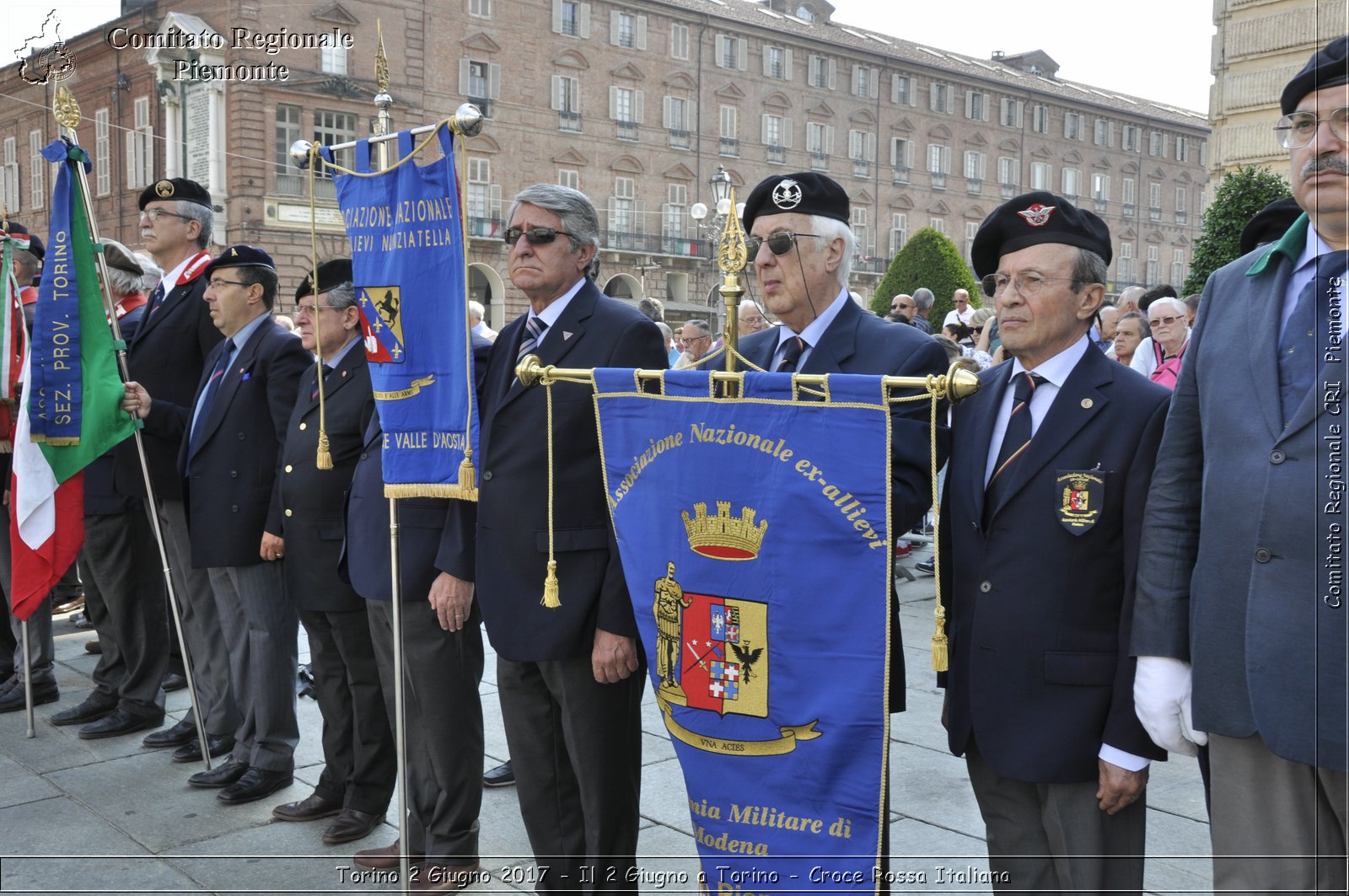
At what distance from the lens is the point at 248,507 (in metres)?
4.89

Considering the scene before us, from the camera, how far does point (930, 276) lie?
2448cm

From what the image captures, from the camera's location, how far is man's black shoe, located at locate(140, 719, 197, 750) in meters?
5.45

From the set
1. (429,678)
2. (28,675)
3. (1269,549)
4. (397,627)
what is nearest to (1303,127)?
(1269,549)

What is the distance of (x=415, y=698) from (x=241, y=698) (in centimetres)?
137

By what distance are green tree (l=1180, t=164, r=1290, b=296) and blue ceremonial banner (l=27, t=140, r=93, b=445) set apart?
9404 millimetres

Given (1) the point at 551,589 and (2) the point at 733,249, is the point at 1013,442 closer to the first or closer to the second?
(2) the point at 733,249

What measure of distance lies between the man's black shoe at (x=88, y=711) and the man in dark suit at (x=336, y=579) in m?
1.94

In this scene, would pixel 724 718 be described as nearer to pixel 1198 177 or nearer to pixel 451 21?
pixel 451 21

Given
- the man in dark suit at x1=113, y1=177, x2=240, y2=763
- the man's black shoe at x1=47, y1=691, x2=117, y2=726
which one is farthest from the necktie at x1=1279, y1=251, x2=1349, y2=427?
the man's black shoe at x1=47, y1=691, x2=117, y2=726

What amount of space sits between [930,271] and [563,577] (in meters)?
22.2

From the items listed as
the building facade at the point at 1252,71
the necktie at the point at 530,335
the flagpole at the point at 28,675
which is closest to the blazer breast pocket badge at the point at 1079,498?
the necktie at the point at 530,335

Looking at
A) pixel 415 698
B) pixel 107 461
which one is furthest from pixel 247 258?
pixel 415 698

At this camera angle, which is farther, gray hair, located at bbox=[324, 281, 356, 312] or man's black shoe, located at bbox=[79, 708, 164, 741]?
man's black shoe, located at bbox=[79, 708, 164, 741]

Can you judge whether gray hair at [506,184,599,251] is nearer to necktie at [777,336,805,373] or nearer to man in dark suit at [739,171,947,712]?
man in dark suit at [739,171,947,712]
